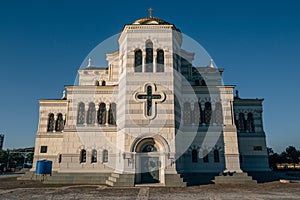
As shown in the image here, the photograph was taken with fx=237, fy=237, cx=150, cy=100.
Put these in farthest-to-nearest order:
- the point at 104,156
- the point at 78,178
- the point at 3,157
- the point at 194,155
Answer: the point at 3,157, the point at 194,155, the point at 104,156, the point at 78,178

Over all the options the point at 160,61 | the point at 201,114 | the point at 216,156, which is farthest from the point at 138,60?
the point at 216,156

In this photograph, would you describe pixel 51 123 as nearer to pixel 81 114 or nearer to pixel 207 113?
pixel 81 114

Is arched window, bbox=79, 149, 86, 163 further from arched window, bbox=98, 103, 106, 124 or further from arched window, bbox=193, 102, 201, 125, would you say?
arched window, bbox=193, 102, 201, 125

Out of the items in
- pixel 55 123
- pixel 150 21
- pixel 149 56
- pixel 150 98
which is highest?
pixel 150 21

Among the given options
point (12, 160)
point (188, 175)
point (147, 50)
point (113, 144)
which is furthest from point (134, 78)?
point (12, 160)

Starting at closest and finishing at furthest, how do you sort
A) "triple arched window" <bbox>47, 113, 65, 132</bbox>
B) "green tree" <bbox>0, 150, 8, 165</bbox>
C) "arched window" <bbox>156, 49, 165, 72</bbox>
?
"arched window" <bbox>156, 49, 165, 72</bbox> → "triple arched window" <bbox>47, 113, 65, 132</bbox> → "green tree" <bbox>0, 150, 8, 165</bbox>

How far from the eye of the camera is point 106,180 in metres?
19.2

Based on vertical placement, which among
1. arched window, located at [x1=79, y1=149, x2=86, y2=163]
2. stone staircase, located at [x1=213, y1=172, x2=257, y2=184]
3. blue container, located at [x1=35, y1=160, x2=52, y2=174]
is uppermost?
arched window, located at [x1=79, y1=149, x2=86, y2=163]

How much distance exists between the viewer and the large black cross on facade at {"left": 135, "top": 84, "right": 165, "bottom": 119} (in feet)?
61.3

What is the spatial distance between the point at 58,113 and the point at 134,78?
10.4 m

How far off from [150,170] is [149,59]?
357 inches

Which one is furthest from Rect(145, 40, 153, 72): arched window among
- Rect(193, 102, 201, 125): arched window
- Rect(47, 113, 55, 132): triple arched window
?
Rect(47, 113, 55, 132): triple arched window

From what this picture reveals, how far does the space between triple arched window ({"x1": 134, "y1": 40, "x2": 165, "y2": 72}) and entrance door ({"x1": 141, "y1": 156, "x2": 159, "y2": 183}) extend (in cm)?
737

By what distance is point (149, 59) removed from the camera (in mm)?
20172
